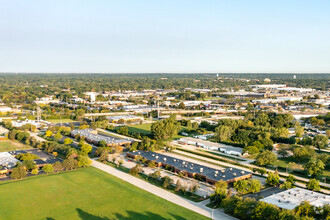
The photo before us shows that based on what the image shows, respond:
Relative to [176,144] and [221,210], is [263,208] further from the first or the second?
[176,144]

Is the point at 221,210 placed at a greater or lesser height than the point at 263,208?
lesser

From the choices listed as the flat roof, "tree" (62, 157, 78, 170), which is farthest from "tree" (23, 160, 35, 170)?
the flat roof

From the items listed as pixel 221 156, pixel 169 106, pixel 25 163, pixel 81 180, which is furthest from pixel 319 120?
pixel 25 163

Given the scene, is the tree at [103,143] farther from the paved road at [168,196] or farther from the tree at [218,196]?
the tree at [218,196]

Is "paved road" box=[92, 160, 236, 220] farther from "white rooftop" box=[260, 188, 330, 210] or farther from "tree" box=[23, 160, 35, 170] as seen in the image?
"tree" box=[23, 160, 35, 170]

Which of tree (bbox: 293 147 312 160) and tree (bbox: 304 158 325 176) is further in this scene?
tree (bbox: 293 147 312 160)

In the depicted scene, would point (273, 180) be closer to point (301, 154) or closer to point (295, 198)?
point (295, 198)
